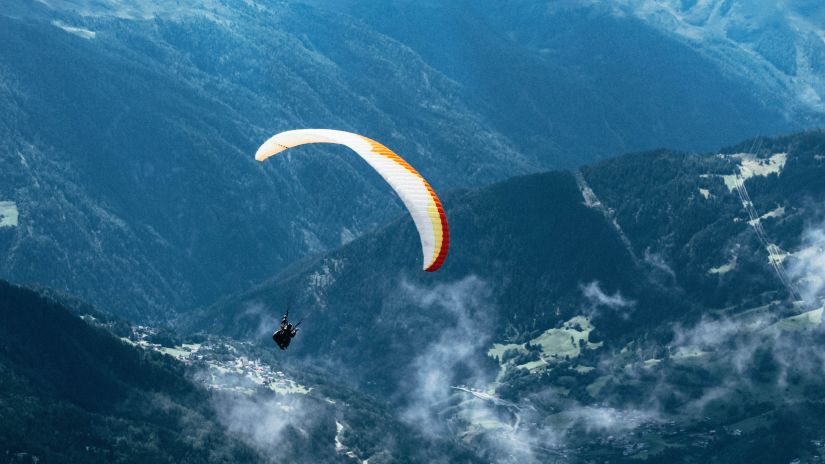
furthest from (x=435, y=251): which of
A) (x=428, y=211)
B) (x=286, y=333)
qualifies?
(x=286, y=333)

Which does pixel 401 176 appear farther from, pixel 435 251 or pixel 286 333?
pixel 286 333

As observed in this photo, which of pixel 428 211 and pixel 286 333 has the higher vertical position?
pixel 428 211

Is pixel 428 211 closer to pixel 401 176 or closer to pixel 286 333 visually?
pixel 401 176

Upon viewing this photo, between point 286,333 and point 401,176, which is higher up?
point 401,176

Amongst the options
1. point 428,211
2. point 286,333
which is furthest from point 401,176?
point 286,333

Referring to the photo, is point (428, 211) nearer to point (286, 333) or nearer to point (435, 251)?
point (435, 251)
